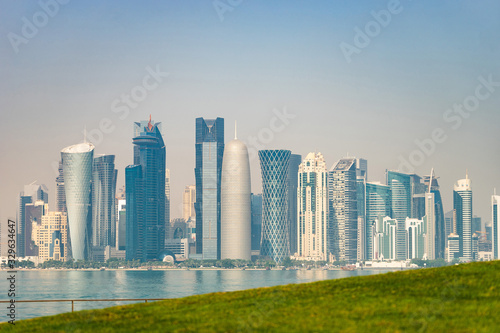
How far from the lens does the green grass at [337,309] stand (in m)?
21.6

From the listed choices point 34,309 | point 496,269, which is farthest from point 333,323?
point 34,309

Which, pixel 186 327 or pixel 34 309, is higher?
pixel 186 327

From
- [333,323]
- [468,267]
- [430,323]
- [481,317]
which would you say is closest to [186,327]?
[333,323]

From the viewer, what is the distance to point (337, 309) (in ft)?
78.3

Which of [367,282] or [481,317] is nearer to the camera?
[481,317]

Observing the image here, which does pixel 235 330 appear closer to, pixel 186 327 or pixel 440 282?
pixel 186 327

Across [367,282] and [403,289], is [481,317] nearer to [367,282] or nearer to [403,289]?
[403,289]

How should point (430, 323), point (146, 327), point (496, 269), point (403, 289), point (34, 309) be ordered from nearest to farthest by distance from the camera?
point (430, 323) < point (146, 327) < point (403, 289) < point (496, 269) < point (34, 309)

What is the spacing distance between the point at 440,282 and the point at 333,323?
22.4ft

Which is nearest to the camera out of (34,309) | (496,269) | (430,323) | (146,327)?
(430,323)

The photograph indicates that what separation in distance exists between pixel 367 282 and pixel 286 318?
19.7 feet

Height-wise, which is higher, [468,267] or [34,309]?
[468,267]

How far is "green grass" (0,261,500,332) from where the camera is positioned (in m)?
21.6

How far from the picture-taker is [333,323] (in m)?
21.8
